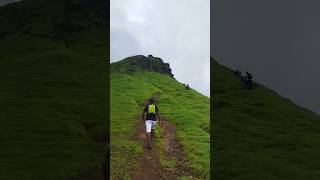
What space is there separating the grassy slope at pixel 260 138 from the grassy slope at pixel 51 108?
13.1 metres

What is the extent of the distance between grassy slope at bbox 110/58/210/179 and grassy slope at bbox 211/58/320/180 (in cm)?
255

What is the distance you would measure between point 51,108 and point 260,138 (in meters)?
29.4

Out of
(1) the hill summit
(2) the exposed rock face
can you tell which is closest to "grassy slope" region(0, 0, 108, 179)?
(1) the hill summit

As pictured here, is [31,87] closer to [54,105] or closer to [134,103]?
[54,105]

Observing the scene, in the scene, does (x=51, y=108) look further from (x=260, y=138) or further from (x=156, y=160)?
(x=156, y=160)

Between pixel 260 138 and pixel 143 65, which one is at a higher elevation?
pixel 143 65

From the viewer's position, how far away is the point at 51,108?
84.2 m

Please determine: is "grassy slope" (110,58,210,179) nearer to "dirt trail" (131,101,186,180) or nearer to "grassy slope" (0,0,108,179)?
"dirt trail" (131,101,186,180)

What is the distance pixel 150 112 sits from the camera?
45531 millimetres

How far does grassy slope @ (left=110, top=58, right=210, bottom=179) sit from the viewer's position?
46312 mm

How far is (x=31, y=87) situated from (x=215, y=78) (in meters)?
46.6

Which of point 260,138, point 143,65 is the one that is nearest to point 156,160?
point 260,138

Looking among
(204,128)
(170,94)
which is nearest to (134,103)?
(204,128)

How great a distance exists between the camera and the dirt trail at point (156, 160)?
43.0 metres
